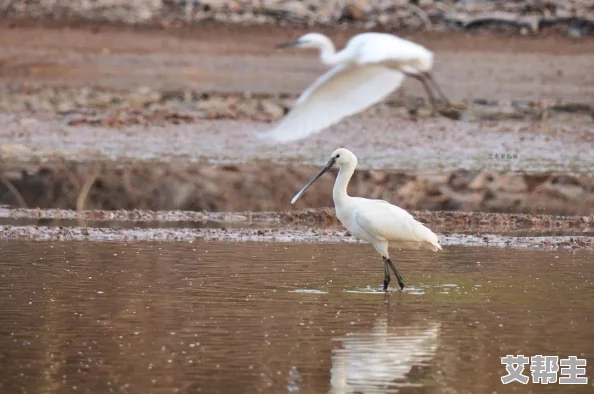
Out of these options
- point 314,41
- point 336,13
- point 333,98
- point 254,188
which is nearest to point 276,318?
point 333,98

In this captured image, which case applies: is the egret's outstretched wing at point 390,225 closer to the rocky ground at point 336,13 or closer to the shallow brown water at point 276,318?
the shallow brown water at point 276,318

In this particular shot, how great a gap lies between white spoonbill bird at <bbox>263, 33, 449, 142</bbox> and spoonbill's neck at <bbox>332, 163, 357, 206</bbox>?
46.1 inches

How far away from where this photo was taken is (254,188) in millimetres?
16281

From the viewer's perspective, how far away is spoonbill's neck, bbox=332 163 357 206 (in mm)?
10508

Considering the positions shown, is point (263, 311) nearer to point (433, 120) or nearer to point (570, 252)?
point (570, 252)

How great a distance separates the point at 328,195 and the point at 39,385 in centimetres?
948

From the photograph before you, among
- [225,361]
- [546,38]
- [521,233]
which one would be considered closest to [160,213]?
[521,233]

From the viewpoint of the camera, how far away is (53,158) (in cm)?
1791

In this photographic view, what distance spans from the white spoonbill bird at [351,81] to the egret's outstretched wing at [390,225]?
1719mm

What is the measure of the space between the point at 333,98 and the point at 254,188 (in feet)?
12.2

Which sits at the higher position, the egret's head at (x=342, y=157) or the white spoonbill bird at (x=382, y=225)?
the egret's head at (x=342, y=157)

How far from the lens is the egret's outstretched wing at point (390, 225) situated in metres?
10.2

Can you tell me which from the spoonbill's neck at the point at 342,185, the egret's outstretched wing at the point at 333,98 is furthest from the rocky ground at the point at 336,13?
the spoonbill's neck at the point at 342,185

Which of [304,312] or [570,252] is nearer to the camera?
[304,312]
